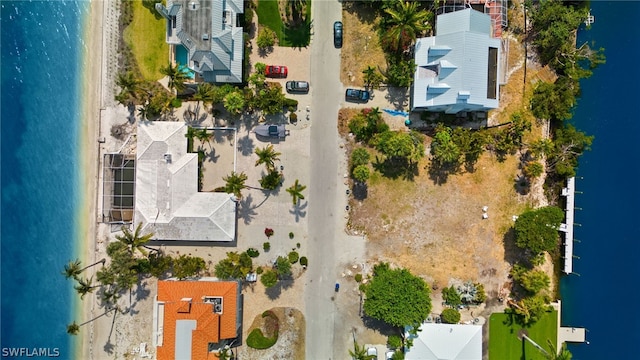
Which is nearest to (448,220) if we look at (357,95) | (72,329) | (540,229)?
(540,229)

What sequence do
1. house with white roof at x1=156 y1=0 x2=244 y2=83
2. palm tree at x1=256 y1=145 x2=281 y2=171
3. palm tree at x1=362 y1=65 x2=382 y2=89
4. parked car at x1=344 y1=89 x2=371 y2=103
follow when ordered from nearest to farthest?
house with white roof at x1=156 y1=0 x2=244 y2=83
palm tree at x1=256 y1=145 x2=281 y2=171
palm tree at x1=362 y1=65 x2=382 y2=89
parked car at x1=344 y1=89 x2=371 y2=103

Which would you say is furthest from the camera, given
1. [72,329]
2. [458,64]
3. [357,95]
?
[357,95]

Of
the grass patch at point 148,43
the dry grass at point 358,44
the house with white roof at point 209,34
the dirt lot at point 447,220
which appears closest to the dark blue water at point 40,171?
the grass patch at point 148,43

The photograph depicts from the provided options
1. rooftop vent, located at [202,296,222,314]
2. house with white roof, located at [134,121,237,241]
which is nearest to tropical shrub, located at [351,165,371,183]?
house with white roof, located at [134,121,237,241]

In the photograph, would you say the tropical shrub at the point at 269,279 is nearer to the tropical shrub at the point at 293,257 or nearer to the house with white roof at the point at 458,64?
the tropical shrub at the point at 293,257

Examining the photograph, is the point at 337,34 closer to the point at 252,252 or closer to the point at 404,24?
the point at 404,24

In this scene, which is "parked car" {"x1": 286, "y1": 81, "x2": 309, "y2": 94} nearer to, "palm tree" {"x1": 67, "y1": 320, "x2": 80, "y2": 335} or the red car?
the red car
